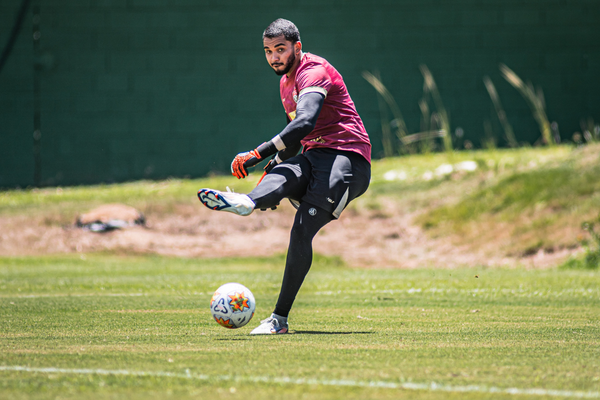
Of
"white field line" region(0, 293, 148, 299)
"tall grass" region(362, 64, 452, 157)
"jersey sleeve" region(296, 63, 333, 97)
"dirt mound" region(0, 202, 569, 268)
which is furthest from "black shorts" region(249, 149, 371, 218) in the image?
"tall grass" region(362, 64, 452, 157)

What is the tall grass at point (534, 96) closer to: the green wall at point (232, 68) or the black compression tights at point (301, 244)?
the green wall at point (232, 68)

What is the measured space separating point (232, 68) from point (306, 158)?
1297cm

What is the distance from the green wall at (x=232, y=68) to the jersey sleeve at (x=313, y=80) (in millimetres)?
12459

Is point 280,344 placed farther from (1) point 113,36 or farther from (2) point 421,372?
(1) point 113,36

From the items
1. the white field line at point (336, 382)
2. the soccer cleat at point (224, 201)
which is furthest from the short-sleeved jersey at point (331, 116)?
the white field line at point (336, 382)

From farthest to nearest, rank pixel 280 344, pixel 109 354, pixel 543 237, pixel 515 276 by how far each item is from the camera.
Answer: pixel 543 237 → pixel 515 276 → pixel 280 344 → pixel 109 354

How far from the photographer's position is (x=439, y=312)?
6656 millimetres

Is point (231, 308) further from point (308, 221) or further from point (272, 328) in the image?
point (308, 221)

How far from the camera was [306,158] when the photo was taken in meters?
5.47

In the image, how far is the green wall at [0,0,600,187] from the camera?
17.8 metres

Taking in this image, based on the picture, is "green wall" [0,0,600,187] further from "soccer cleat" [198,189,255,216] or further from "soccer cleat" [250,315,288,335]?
"soccer cleat" [198,189,255,216]

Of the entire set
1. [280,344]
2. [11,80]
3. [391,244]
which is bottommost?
[391,244]

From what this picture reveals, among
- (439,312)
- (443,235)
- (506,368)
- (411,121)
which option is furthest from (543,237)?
(506,368)

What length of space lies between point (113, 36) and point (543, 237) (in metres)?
10.9
